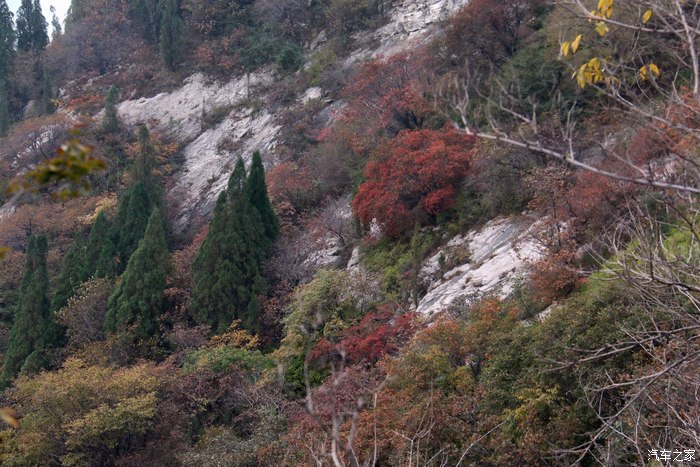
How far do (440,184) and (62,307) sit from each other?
1358cm

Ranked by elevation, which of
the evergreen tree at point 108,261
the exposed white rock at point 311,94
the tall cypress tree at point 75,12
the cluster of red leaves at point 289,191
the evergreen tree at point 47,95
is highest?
the tall cypress tree at point 75,12

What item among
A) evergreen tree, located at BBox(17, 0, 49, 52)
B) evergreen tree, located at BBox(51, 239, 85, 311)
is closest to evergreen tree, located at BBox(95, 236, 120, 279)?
evergreen tree, located at BBox(51, 239, 85, 311)

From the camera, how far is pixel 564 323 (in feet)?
34.7

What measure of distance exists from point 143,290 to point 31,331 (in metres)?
4.00

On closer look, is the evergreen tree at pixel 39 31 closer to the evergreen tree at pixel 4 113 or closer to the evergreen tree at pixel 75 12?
the evergreen tree at pixel 75 12

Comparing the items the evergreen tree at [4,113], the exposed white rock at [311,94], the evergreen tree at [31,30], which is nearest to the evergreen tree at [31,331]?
the exposed white rock at [311,94]

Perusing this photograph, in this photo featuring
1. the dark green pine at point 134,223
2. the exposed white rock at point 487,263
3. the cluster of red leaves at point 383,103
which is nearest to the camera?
the exposed white rock at point 487,263

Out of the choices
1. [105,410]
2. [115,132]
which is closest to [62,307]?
[105,410]

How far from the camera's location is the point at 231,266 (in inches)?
867

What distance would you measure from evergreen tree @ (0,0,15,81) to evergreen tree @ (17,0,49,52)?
0.59 m

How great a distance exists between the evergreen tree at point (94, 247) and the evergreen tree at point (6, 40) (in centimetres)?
2243

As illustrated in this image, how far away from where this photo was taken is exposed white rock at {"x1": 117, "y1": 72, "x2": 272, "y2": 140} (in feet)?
119

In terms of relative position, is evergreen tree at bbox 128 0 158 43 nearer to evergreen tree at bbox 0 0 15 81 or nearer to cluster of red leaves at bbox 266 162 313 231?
evergreen tree at bbox 0 0 15 81

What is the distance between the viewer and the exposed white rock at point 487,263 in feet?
50.2
